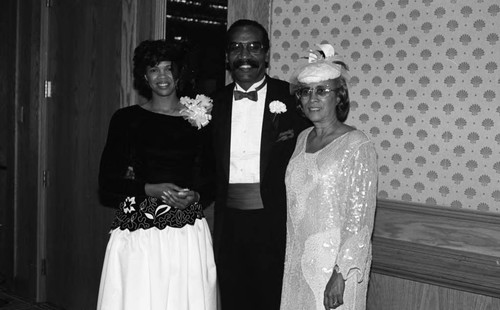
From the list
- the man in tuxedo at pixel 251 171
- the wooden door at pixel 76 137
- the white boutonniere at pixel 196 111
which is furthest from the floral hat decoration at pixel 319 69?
the wooden door at pixel 76 137

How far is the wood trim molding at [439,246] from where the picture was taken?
239cm

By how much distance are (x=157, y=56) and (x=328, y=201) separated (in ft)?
3.45

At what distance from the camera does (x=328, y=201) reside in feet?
7.29

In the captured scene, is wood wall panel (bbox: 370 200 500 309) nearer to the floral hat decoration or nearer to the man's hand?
the man's hand

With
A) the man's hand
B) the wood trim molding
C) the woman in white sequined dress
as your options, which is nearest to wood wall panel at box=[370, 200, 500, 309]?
the wood trim molding

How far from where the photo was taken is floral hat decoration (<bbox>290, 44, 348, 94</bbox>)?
2311 millimetres

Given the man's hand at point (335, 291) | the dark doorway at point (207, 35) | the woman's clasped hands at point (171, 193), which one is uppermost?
the dark doorway at point (207, 35)

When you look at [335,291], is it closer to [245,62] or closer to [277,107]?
[277,107]

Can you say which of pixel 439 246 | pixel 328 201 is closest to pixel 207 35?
pixel 328 201

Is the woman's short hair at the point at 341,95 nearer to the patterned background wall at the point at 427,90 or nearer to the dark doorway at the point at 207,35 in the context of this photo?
the patterned background wall at the point at 427,90

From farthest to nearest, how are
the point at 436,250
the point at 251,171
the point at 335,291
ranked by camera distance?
the point at 251,171 → the point at 436,250 → the point at 335,291

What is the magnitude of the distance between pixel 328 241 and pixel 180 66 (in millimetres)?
1100

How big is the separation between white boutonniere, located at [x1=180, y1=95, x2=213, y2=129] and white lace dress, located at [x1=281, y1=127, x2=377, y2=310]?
0.58m

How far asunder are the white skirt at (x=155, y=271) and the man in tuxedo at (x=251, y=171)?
6.0 inches
